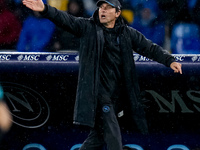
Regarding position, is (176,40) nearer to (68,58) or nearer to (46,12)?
(68,58)

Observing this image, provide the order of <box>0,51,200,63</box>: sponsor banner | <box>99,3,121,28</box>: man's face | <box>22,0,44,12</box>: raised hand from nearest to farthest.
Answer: <box>22,0,44,12</box>: raised hand < <box>99,3,121,28</box>: man's face < <box>0,51,200,63</box>: sponsor banner

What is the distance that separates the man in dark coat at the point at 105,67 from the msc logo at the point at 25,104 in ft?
3.40

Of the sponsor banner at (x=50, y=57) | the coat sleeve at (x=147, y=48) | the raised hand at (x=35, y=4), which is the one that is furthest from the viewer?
the sponsor banner at (x=50, y=57)

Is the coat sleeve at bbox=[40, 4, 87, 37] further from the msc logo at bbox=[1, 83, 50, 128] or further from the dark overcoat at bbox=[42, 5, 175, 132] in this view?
the msc logo at bbox=[1, 83, 50, 128]

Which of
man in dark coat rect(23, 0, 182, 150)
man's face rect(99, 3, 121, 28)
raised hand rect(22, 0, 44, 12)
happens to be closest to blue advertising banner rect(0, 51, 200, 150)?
man in dark coat rect(23, 0, 182, 150)

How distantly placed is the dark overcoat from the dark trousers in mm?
93

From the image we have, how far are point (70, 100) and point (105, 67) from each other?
1096mm

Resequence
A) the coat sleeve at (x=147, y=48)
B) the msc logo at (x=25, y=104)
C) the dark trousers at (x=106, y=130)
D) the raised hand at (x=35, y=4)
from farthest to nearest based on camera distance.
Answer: the msc logo at (x=25, y=104) → the coat sleeve at (x=147, y=48) → the dark trousers at (x=106, y=130) → the raised hand at (x=35, y=4)

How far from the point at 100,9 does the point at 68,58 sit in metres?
0.90

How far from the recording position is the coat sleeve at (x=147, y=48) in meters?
5.30

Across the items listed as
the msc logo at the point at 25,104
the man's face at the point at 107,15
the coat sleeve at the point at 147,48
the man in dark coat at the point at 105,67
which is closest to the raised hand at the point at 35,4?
the man in dark coat at the point at 105,67

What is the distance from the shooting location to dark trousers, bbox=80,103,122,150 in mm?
4887

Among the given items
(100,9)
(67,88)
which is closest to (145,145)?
(67,88)

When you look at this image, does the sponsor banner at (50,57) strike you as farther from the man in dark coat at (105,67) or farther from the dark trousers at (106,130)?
the dark trousers at (106,130)
